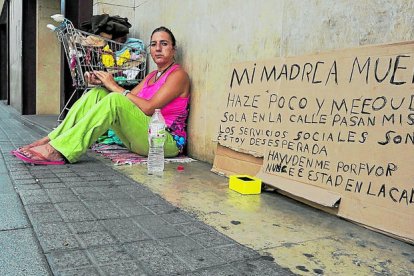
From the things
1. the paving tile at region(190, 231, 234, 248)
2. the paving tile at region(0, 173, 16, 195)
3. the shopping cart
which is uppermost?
the shopping cart

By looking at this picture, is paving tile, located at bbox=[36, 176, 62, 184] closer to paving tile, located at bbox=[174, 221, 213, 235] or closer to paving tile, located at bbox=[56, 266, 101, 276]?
paving tile, located at bbox=[174, 221, 213, 235]

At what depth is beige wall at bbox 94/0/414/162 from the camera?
7.86 feet

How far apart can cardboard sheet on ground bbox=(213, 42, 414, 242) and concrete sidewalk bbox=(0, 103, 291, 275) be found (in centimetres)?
79

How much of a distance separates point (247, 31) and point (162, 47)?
42.5 inches

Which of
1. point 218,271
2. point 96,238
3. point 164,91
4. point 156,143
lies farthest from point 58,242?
point 164,91

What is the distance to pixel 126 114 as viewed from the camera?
11.8ft

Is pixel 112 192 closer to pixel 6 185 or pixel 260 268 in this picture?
pixel 6 185

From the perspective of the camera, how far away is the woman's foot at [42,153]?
3545 millimetres

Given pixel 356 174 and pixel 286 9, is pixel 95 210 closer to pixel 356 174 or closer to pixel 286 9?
pixel 356 174

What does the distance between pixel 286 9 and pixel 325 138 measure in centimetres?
109

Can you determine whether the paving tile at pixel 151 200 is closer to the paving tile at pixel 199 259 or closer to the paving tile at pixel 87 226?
the paving tile at pixel 87 226

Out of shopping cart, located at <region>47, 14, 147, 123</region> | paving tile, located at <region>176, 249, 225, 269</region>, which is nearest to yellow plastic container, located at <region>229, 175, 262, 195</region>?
paving tile, located at <region>176, 249, 225, 269</region>

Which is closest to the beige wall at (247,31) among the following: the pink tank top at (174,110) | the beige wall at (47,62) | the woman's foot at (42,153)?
the pink tank top at (174,110)

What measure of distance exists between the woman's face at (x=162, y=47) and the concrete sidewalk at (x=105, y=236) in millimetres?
1645
